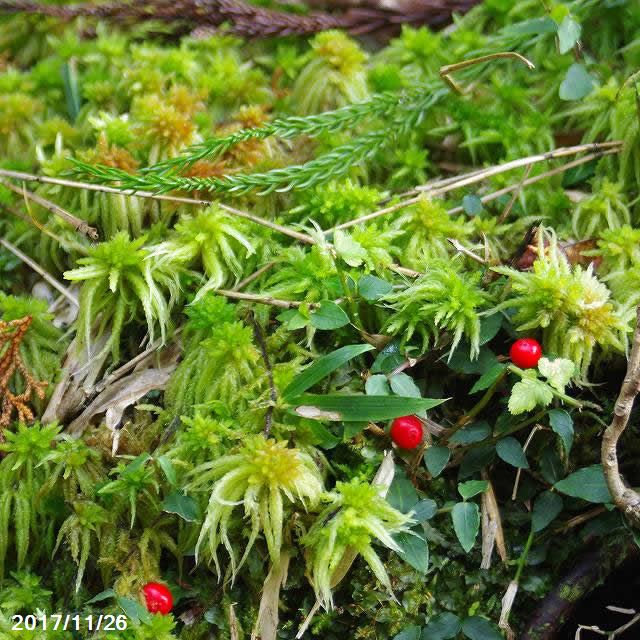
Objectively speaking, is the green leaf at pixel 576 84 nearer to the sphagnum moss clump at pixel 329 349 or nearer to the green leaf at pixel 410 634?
the sphagnum moss clump at pixel 329 349

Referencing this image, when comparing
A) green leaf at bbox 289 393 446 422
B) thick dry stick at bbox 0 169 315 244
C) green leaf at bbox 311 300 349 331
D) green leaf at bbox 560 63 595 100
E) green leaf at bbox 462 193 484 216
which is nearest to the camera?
green leaf at bbox 289 393 446 422

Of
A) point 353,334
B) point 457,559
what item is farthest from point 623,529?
point 353,334

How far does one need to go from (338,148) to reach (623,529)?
1.32m

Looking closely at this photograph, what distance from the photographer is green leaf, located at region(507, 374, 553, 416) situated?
63.1 inches

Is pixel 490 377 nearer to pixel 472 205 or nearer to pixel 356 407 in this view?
pixel 356 407

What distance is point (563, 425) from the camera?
1.70 m

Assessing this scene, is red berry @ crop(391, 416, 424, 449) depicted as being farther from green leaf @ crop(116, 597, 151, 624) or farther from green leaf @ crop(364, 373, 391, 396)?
green leaf @ crop(116, 597, 151, 624)

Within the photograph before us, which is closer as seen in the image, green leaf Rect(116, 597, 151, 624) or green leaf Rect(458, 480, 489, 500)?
green leaf Rect(116, 597, 151, 624)

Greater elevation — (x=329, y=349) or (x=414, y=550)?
(x=329, y=349)

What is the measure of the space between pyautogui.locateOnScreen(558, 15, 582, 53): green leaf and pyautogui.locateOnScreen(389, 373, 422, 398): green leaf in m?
1.15

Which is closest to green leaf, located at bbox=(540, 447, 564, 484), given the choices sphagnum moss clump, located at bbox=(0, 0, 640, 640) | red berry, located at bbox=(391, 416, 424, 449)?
sphagnum moss clump, located at bbox=(0, 0, 640, 640)

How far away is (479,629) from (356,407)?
603 mm

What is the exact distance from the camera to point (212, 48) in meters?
2.79

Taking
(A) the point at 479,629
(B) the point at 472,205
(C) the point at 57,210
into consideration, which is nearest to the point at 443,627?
(A) the point at 479,629
